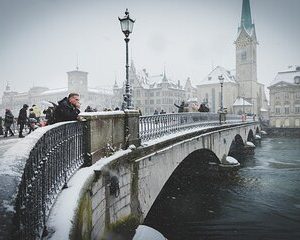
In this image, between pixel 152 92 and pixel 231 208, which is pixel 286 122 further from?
pixel 231 208

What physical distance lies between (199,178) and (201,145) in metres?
4.84

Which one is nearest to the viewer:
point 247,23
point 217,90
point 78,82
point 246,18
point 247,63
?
point 217,90

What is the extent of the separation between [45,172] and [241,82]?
9302 cm

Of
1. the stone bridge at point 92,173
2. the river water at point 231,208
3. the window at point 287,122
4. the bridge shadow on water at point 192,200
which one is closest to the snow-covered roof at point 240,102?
the window at point 287,122

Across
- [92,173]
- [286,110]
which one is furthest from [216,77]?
[92,173]

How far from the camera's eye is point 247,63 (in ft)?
296

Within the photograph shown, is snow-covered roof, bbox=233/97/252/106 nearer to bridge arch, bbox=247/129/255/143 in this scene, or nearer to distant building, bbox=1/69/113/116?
bridge arch, bbox=247/129/255/143

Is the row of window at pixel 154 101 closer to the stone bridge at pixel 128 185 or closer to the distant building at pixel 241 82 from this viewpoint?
the distant building at pixel 241 82

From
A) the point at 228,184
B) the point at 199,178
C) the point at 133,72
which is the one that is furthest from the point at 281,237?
the point at 133,72

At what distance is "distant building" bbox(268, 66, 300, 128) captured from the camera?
241ft

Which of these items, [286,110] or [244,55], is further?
[244,55]

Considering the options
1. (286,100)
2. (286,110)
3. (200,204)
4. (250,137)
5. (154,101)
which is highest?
(154,101)

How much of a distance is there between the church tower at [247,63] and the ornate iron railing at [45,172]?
87.7m

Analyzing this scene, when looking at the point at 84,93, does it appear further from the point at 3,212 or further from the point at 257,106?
the point at 3,212
